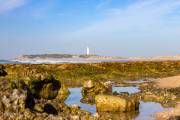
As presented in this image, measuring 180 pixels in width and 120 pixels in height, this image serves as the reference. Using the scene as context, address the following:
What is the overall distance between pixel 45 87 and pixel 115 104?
11.6ft

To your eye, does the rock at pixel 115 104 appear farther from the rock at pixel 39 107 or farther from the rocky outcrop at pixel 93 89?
the rock at pixel 39 107

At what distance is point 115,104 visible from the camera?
1839 cm

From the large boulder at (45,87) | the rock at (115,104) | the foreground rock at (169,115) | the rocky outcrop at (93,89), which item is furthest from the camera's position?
the rocky outcrop at (93,89)

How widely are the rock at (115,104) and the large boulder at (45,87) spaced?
2591 millimetres

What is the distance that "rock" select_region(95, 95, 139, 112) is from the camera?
60.0ft

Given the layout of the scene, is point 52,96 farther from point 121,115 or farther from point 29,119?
point 29,119

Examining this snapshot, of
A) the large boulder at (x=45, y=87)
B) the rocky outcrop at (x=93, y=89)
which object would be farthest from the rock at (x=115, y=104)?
the rocky outcrop at (x=93, y=89)

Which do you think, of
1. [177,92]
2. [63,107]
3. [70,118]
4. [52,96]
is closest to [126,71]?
[177,92]

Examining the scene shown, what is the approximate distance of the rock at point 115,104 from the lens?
18.3 m

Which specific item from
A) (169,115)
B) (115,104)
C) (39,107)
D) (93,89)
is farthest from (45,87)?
(39,107)

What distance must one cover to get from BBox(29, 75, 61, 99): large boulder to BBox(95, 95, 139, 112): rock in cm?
259

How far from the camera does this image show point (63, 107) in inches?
493

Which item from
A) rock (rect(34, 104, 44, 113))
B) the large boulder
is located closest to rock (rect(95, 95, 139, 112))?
the large boulder

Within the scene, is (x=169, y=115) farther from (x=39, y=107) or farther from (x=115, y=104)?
(x=39, y=107)
